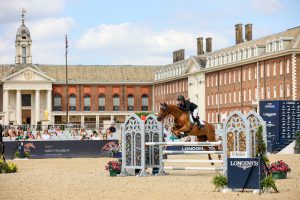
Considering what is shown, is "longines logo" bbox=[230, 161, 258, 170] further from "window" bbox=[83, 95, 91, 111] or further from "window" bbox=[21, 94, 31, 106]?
"window" bbox=[21, 94, 31, 106]

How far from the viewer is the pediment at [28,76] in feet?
405

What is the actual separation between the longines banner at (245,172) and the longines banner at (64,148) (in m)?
26.3

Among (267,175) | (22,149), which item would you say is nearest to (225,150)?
(267,175)

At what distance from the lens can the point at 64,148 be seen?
46500 mm

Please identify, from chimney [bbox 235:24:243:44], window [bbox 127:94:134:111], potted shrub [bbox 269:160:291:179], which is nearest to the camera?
potted shrub [bbox 269:160:291:179]

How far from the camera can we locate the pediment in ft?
405

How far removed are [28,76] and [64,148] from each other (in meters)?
79.7

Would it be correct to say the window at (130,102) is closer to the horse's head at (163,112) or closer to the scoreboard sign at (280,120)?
the scoreboard sign at (280,120)

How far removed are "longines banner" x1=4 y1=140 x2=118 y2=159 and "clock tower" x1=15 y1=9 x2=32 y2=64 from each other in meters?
81.6

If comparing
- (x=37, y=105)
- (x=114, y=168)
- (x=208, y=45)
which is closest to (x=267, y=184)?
(x=114, y=168)

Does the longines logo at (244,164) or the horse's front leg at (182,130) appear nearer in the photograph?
the longines logo at (244,164)

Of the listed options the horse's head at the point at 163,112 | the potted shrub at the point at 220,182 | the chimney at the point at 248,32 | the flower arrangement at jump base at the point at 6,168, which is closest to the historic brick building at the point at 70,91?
the chimney at the point at 248,32

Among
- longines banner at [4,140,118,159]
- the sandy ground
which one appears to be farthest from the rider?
longines banner at [4,140,118,159]

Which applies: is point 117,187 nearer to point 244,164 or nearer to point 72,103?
point 244,164
